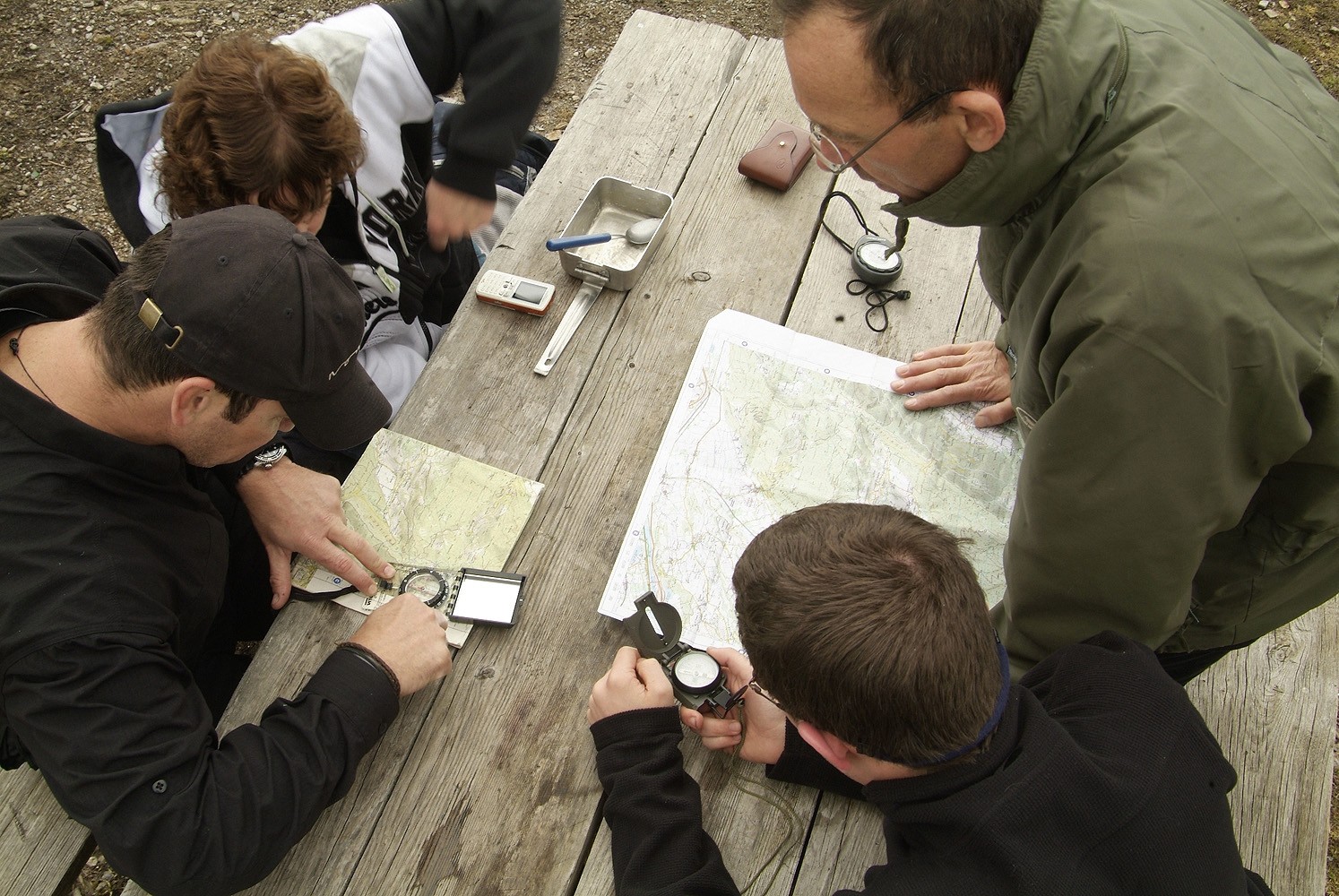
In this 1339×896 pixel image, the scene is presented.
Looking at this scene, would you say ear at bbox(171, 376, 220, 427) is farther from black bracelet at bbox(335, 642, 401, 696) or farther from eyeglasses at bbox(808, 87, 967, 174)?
eyeglasses at bbox(808, 87, 967, 174)

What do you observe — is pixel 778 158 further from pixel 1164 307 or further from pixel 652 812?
pixel 652 812

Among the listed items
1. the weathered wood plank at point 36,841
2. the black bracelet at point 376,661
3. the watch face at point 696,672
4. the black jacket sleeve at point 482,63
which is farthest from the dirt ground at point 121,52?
the watch face at point 696,672

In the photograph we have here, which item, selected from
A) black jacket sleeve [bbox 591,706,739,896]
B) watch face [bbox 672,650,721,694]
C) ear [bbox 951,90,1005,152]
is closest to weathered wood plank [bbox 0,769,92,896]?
black jacket sleeve [bbox 591,706,739,896]

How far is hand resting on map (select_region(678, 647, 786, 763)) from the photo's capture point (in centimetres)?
137

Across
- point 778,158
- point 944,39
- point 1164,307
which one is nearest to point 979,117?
point 944,39

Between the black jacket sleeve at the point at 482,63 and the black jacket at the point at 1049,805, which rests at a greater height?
the black jacket sleeve at the point at 482,63

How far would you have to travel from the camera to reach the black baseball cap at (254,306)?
1.28 metres

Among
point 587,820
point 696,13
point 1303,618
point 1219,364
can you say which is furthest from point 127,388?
point 696,13

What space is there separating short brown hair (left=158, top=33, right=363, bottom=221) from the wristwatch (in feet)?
1.72

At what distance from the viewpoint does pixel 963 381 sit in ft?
5.65

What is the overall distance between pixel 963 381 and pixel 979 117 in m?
0.63

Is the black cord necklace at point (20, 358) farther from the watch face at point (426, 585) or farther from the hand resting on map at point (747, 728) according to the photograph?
the hand resting on map at point (747, 728)

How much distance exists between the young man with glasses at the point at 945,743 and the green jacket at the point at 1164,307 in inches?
6.8

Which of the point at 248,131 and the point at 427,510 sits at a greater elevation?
the point at 248,131
